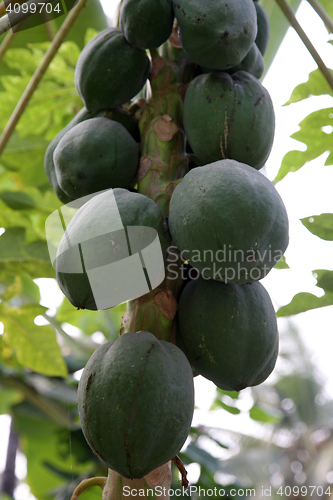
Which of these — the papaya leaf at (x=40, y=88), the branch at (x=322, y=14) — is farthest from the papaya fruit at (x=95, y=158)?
the papaya leaf at (x=40, y=88)

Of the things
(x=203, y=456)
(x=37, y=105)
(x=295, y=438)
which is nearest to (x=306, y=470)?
(x=295, y=438)

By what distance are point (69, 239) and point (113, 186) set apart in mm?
276

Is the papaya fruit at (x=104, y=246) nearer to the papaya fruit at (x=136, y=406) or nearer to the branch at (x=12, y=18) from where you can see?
the papaya fruit at (x=136, y=406)

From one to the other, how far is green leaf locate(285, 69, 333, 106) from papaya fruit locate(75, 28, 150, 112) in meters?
0.82

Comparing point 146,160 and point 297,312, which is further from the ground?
point 146,160

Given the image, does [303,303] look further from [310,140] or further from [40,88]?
[40,88]

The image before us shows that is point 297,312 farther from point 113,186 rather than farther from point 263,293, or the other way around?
point 113,186

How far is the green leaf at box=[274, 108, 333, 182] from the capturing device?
1.88 meters

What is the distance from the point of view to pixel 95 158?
1210 millimetres

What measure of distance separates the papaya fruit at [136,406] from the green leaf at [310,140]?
1158mm

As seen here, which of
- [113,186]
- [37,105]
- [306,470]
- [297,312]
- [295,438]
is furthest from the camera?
[295,438]

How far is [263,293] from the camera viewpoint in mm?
1155

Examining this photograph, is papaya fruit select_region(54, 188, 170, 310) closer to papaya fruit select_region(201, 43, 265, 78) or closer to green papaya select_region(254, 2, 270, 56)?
papaya fruit select_region(201, 43, 265, 78)

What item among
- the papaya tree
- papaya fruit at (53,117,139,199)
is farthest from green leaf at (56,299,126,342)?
papaya fruit at (53,117,139,199)
